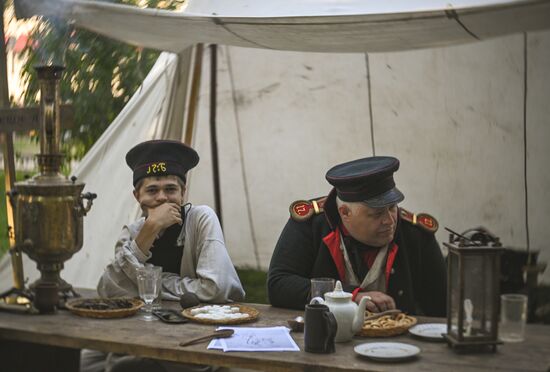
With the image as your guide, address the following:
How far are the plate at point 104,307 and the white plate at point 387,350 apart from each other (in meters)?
0.96

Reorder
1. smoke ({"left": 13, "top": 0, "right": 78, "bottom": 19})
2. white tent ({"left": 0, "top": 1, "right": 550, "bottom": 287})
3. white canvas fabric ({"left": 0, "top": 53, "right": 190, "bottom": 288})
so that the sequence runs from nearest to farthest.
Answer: smoke ({"left": 13, "top": 0, "right": 78, "bottom": 19}), white tent ({"left": 0, "top": 1, "right": 550, "bottom": 287}), white canvas fabric ({"left": 0, "top": 53, "right": 190, "bottom": 288})

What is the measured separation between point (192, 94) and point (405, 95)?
54.2 inches

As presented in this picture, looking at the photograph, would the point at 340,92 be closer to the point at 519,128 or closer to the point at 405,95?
the point at 405,95

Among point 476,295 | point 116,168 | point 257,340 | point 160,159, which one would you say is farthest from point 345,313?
point 116,168

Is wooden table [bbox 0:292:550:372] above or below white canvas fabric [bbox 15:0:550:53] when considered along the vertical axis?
below

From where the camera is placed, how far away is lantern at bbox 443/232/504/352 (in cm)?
273

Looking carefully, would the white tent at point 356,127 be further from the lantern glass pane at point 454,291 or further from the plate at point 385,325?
Answer: the lantern glass pane at point 454,291

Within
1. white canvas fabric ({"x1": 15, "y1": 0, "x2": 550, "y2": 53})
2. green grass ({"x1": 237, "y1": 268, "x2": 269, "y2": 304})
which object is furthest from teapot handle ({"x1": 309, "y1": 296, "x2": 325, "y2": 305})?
green grass ({"x1": 237, "y1": 268, "x2": 269, "y2": 304})

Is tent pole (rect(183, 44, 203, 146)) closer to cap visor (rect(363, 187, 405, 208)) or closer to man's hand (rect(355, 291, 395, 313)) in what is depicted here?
cap visor (rect(363, 187, 405, 208))

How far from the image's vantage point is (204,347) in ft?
9.29

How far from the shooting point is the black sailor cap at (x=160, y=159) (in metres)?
3.63

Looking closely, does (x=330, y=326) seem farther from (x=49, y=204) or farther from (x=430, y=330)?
(x=49, y=204)

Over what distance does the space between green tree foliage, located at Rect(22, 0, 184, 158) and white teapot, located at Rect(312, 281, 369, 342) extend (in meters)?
4.53

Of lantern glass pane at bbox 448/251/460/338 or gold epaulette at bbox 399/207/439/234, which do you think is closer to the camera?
lantern glass pane at bbox 448/251/460/338
